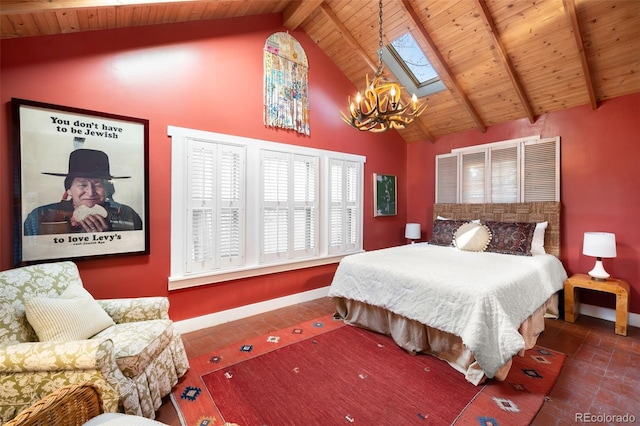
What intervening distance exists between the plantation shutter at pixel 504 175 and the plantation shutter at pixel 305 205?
2.69 meters

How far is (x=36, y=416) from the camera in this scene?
3.31 ft

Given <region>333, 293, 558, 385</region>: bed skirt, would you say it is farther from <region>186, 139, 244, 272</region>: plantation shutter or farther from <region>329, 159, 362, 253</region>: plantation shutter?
<region>186, 139, 244, 272</region>: plantation shutter

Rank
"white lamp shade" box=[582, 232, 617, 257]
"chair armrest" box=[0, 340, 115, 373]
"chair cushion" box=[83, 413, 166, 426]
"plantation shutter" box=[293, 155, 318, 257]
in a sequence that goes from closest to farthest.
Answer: "chair cushion" box=[83, 413, 166, 426]
"chair armrest" box=[0, 340, 115, 373]
"white lamp shade" box=[582, 232, 617, 257]
"plantation shutter" box=[293, 155, 318, 257]

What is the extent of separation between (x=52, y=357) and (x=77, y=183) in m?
1.54

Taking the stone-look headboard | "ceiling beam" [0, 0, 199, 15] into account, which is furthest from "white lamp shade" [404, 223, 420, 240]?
"ceiling beam" [0, 0, 199, 15]

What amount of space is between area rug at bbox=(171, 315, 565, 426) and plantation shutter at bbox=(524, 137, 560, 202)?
6.96 ft

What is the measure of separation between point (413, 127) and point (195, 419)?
4.71m

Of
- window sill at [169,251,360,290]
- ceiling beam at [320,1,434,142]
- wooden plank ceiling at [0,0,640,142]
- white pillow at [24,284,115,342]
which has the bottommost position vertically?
window sill at [169,251,360,290]

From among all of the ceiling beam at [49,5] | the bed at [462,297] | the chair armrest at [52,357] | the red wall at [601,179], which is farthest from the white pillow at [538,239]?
the ceiling beam at [49,5]

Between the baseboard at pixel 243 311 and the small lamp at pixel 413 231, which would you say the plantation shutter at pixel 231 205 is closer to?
the baseboard at pixel 243 311

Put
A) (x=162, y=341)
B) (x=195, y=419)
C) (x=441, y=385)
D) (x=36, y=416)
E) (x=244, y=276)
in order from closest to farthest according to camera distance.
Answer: (x=36, y=416), (x=195, y=419), (x=162, y=341), (x=441, y=385), (x=244, y=276)

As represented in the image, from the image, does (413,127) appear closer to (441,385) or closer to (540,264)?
(540,264)

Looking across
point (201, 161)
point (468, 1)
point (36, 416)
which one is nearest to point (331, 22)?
point (468, 1)

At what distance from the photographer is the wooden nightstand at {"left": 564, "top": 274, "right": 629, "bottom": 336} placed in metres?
2.73
